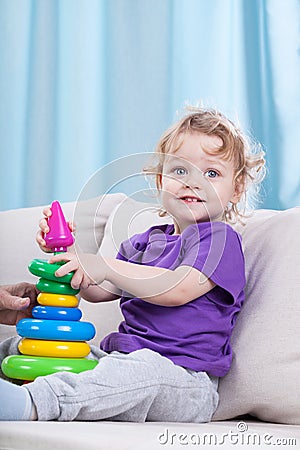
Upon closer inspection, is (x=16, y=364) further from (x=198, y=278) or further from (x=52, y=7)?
(x=52, y=7)

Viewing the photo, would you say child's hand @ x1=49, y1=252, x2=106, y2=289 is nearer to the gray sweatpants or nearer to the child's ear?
the gray sweatpants

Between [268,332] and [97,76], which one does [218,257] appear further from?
[97,76]

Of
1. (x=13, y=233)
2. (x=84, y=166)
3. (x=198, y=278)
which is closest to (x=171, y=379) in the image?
(x=198, y=278)

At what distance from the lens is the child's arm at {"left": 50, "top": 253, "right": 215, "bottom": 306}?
1.20m

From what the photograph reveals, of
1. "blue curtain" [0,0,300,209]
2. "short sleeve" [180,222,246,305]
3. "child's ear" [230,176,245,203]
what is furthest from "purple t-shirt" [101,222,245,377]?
"blue curtain" [0,0,300,209]

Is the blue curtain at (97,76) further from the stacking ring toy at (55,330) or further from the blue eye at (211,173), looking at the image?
the stacking ring toy at (55,330)

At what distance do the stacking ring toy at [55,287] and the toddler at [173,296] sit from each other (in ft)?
0.06

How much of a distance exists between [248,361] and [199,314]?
0.11 m

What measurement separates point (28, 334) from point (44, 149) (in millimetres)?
1207

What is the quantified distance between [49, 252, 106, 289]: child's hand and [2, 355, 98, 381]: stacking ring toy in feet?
0.38

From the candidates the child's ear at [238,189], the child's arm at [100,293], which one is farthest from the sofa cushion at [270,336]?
the child's arm at [100,293]

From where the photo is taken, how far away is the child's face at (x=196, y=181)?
1326 millimetres

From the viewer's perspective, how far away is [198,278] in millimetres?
1240

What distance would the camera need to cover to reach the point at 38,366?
43.4 inches
